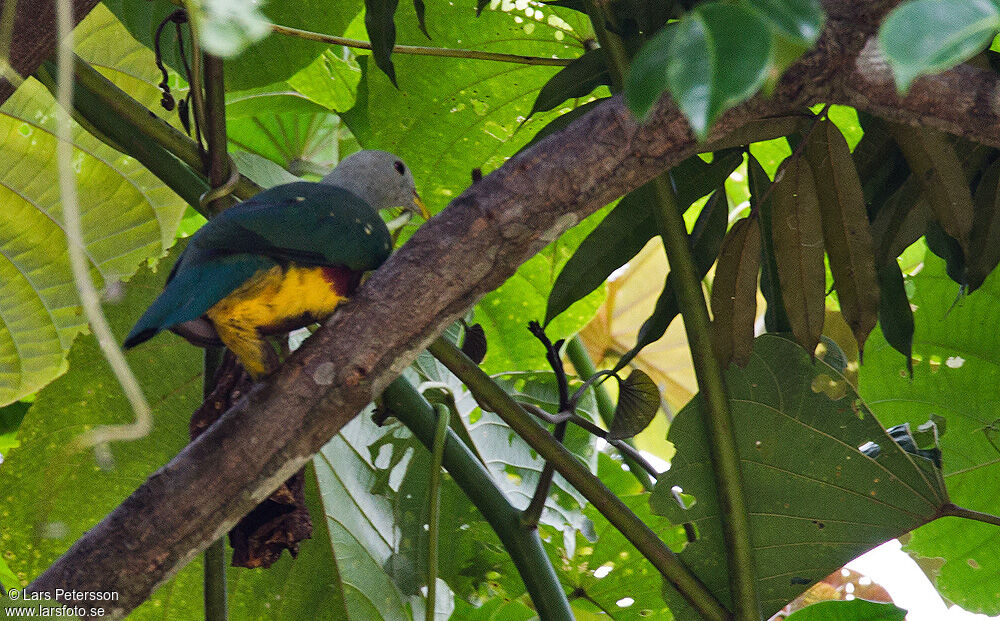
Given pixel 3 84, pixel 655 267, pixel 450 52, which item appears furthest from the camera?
pixel 655 267

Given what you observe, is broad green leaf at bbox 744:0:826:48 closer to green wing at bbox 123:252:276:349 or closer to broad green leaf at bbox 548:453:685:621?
green wing at bbox 123:252:276:349

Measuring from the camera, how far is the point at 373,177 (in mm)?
1512

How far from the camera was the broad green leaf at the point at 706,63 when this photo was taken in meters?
0.39

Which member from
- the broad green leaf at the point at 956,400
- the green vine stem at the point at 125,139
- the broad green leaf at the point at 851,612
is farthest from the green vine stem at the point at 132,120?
the broad green leaf at the point at 956,400

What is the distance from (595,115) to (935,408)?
1.30 metres

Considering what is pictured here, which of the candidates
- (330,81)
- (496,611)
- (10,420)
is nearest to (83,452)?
(10,420)

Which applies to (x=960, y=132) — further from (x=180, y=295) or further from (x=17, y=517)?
(x=17, y=517)

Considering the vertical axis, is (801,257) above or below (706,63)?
above

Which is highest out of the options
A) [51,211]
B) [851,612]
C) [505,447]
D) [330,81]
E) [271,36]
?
[330,81]

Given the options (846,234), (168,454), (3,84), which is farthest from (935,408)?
(3,84)

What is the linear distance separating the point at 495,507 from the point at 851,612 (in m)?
0.52

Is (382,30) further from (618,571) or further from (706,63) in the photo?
(618,571)

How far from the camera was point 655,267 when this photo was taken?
9.42 ft

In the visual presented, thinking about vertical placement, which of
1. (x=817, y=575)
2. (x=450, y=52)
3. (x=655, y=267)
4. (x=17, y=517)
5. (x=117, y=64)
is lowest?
(x=817, y=575)
